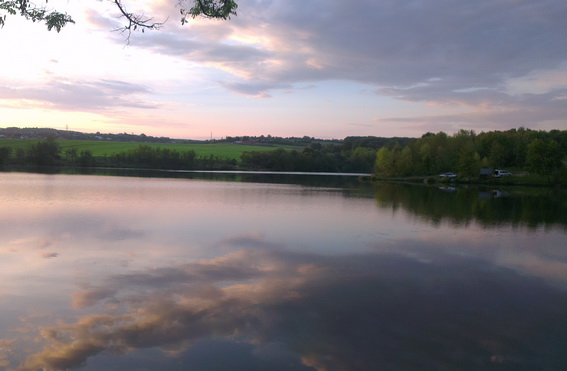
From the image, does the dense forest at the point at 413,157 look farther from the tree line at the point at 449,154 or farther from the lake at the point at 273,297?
the lake at the point at 273,297

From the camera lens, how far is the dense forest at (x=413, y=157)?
70.7 meters

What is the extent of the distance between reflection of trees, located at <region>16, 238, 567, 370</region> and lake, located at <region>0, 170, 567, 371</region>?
36 mm

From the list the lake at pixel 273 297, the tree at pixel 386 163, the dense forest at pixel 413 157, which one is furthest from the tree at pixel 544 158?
the lake at pixel 273 297

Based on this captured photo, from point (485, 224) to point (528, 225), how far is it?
227 cm

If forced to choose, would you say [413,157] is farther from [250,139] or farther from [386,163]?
[250,139]

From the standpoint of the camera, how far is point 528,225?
21.9m

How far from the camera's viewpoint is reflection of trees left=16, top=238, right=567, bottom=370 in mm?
6766

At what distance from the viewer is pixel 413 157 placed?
84312mm

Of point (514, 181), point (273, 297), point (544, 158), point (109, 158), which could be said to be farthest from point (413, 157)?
point (273, 297)

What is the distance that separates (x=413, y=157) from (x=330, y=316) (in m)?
80.5

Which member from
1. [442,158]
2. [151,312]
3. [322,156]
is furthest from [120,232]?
[322,156]

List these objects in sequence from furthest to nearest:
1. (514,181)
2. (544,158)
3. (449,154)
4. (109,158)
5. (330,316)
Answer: (109,158) → (449,154) → (514,181) → (544,158) → (330,316)

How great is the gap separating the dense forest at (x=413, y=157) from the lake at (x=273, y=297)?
5807 centimetres

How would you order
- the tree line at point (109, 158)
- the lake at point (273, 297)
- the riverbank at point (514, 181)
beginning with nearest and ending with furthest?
the lake at point (273, 297), the riverbank at point (514, 181), the tree line at point (109, 158)
